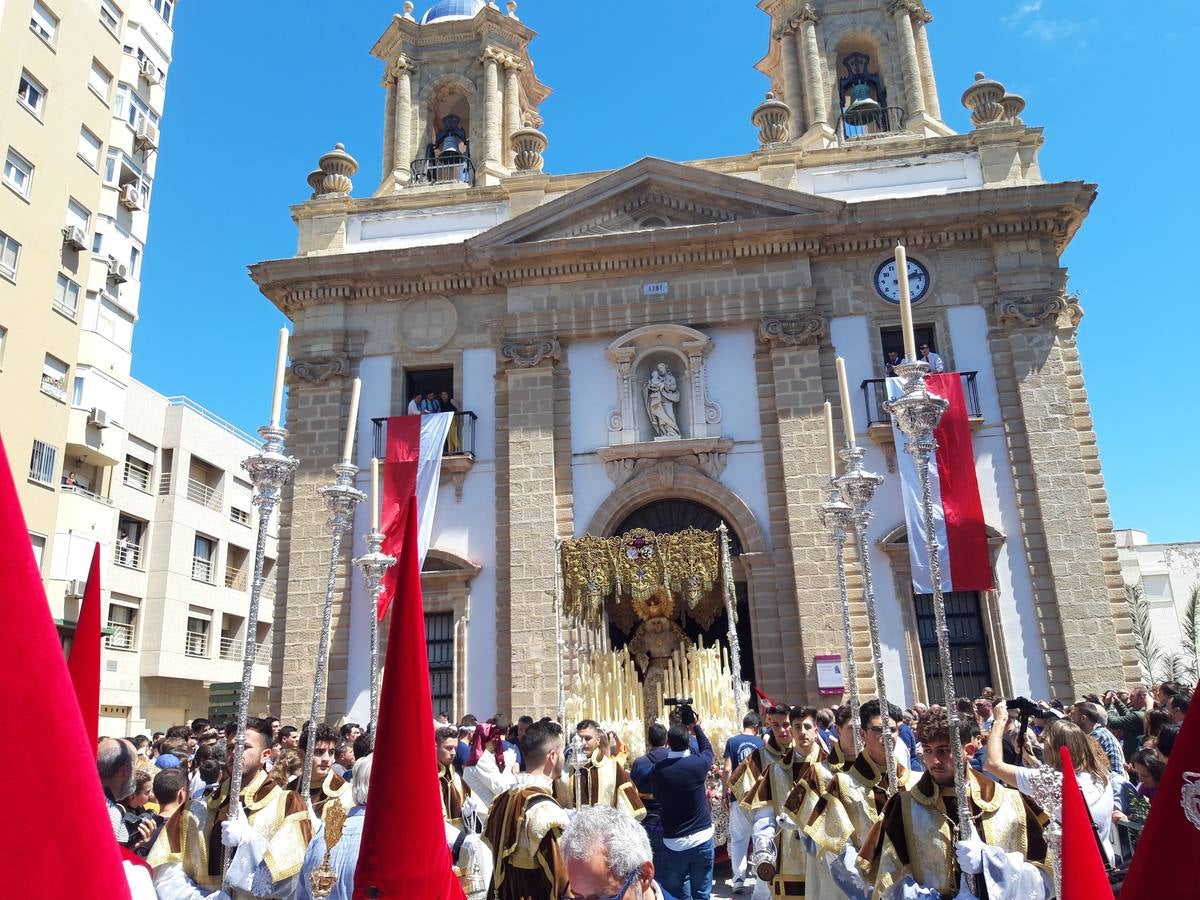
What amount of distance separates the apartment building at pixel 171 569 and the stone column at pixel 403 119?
11.7 metres

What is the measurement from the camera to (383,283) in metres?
20.2

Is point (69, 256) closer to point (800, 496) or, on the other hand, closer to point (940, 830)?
point (800, 496)

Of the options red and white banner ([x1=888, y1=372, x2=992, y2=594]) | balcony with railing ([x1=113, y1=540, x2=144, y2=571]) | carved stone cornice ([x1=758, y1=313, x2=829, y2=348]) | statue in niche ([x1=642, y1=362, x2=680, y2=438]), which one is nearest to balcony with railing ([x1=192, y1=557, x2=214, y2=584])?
balcony with railing ([x1=113, y1=540, x2=144, y2=571])

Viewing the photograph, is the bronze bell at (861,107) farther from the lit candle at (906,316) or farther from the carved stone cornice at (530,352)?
the lit candle at (906,316)

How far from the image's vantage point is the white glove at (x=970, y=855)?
4.34 meters

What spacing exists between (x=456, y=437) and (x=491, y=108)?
379 inches

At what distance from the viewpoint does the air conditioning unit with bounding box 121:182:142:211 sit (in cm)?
2952

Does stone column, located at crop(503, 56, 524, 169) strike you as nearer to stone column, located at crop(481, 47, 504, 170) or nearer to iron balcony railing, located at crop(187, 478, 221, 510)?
stone column, located at crop(481, 47, 504, 170)

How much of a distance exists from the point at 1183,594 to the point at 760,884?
158ft

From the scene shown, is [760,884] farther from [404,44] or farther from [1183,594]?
[1183,594]

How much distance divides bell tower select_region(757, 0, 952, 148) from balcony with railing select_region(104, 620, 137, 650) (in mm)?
24898

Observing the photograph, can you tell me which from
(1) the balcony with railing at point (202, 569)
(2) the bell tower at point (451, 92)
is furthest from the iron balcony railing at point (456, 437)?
(1) the balcony with railing at point (202, 569)

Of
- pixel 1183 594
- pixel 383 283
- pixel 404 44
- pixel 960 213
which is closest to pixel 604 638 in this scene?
pixel 383 283

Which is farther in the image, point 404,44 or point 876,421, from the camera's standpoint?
point 404,44
